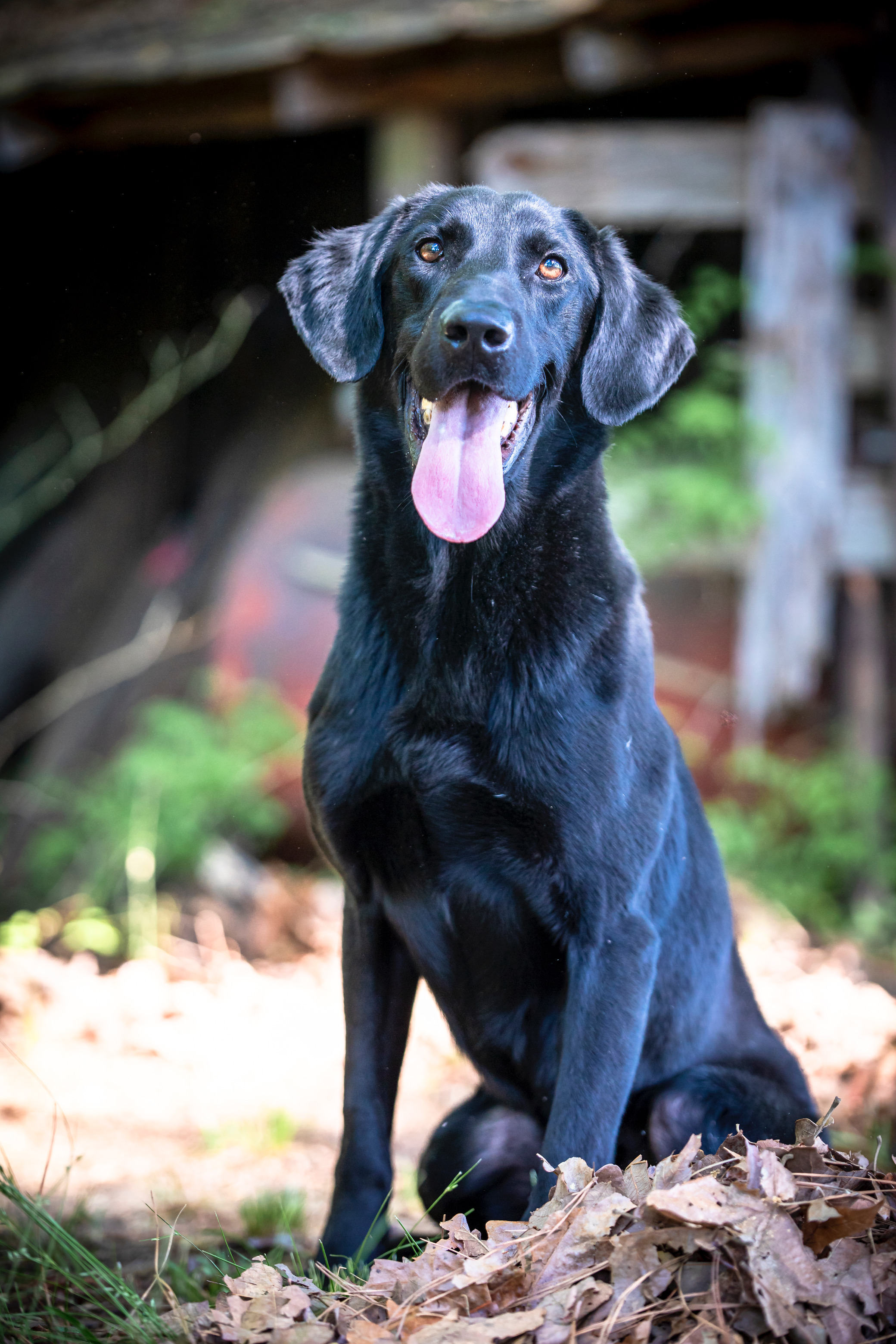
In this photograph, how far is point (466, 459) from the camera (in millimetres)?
1667

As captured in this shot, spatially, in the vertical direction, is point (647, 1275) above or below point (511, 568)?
below

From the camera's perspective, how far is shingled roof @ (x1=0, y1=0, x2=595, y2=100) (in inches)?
144

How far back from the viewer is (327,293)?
1.96 m

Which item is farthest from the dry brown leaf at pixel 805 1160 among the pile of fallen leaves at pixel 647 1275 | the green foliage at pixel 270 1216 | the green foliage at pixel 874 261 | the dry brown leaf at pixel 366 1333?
the green foliage at pixel 874 261

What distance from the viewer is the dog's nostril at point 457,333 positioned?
63.5 inches

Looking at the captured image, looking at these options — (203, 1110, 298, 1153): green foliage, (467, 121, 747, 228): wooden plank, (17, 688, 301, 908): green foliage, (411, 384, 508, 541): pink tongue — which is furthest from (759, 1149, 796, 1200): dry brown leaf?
(467, 121, 747, 228): wooden plank

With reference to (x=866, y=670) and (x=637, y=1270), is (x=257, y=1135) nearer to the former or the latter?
(x=637, y=1270)

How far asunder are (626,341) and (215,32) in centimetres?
305

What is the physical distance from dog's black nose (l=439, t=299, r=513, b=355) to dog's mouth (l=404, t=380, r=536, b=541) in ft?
0.25

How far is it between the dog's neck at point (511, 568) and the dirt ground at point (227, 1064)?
136 centimetres

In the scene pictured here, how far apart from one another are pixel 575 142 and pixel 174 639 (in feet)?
8.08

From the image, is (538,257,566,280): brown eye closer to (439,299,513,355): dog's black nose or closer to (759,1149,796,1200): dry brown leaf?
(439,299,513,355): dog's black nose

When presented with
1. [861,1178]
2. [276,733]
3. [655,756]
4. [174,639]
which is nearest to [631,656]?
[655,756]

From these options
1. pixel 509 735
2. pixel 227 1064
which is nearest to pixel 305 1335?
pixel 509 735
